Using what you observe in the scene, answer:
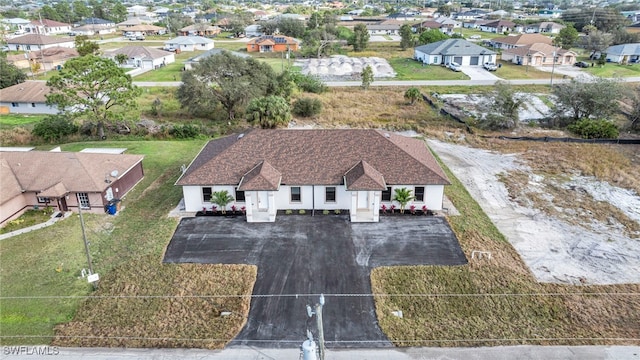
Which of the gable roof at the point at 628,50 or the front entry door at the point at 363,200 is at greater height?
the gable roof at the point at 628,50

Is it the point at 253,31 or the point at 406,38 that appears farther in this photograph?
the point at 253,31

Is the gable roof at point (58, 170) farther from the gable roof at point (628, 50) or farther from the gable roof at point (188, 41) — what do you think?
the gable roof at point (628, 50)

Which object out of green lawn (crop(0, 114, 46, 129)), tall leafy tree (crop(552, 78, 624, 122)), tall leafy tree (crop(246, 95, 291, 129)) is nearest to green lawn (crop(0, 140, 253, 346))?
tall leafy tree (crop(246, 95, 291, 129))

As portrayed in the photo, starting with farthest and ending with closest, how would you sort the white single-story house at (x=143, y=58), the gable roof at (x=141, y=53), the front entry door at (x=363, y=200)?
the gable roof at (x=141, y=53) → the white single-story house at (x=143, y=58) → the front entry door at (x=363, y=200)

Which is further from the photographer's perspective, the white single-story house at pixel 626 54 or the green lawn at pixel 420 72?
the white single-story house at pixel 626 54

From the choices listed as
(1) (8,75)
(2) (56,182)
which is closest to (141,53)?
(1) (8,75)

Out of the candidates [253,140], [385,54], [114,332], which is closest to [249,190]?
[253,140]

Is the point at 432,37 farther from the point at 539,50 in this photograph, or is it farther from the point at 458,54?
the point at 539,50

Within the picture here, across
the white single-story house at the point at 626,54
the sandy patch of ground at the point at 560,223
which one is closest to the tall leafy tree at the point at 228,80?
the sandy patch of ground at the point at 560,223
